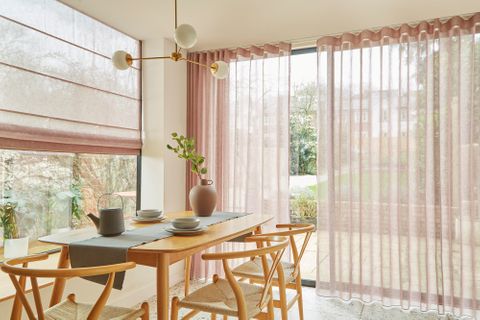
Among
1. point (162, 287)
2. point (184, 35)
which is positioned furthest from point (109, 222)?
point (184, 35)

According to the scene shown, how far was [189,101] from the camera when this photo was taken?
3.84 m

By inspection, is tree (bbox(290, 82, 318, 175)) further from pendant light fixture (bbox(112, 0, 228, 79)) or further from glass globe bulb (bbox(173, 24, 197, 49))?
glass globe bulb (bbox(173, 24, 197, 49))

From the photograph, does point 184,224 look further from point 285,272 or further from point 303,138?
point 303,138

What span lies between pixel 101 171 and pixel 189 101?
3.72 ft

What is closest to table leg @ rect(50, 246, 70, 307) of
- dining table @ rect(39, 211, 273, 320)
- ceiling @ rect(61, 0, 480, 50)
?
dining table @ rect(39, 211, 273, 320)

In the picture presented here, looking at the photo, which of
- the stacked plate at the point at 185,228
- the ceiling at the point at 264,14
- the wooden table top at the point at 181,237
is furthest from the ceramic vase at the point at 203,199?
the ceiling at the point at 264,14

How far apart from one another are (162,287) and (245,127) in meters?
2.22

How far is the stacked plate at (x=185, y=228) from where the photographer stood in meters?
2.00

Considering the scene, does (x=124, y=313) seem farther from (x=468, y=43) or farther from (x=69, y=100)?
(x=468, y=43)

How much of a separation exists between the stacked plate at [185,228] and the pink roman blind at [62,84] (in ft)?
4.17

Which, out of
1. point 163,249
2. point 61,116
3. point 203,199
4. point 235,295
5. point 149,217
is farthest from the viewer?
point 61,116

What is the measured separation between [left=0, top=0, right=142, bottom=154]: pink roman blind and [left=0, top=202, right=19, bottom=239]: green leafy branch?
1.39 feet

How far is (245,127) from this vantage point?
3.66m

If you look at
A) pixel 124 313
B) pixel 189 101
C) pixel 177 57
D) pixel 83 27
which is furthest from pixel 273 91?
pixel 124 313
